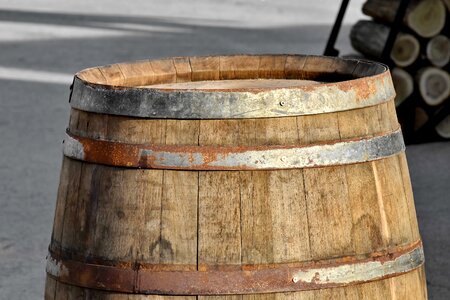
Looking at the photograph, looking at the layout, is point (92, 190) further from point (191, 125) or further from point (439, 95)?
point (439, 95)

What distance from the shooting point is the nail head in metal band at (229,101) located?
265cm

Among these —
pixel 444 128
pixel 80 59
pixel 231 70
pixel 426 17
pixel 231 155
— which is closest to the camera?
pixel 231 155

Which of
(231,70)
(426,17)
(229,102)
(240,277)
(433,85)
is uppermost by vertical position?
(426,17)

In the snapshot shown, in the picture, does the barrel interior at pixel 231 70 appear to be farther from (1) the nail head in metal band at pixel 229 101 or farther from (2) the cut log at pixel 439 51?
(2) the cut log at pixel 439 51

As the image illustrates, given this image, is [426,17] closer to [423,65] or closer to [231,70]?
[423,65]

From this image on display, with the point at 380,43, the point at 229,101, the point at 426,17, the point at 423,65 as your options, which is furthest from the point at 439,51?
the point at 229,101

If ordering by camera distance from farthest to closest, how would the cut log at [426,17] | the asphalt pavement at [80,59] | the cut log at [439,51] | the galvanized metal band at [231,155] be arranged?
the cut log at [439,51], the cut log at [426,17], the asphalt pavement at [80,59], the galvanized metal band at [231,155]

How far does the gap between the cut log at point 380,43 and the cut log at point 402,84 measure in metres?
0.07

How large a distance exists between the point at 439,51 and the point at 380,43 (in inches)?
16.8

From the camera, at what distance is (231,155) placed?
2.64m

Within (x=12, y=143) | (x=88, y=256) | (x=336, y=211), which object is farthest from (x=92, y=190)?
(x=12, y=143)

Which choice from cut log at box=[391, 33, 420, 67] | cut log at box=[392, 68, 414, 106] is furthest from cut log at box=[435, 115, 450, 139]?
cut log at box=[391, 33, 420, 67]

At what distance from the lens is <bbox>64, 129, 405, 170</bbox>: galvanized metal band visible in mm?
2641

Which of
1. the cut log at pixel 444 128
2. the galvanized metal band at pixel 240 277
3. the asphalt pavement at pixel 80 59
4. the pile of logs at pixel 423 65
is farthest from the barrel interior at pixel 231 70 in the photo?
the cut log at pixel 444 128
